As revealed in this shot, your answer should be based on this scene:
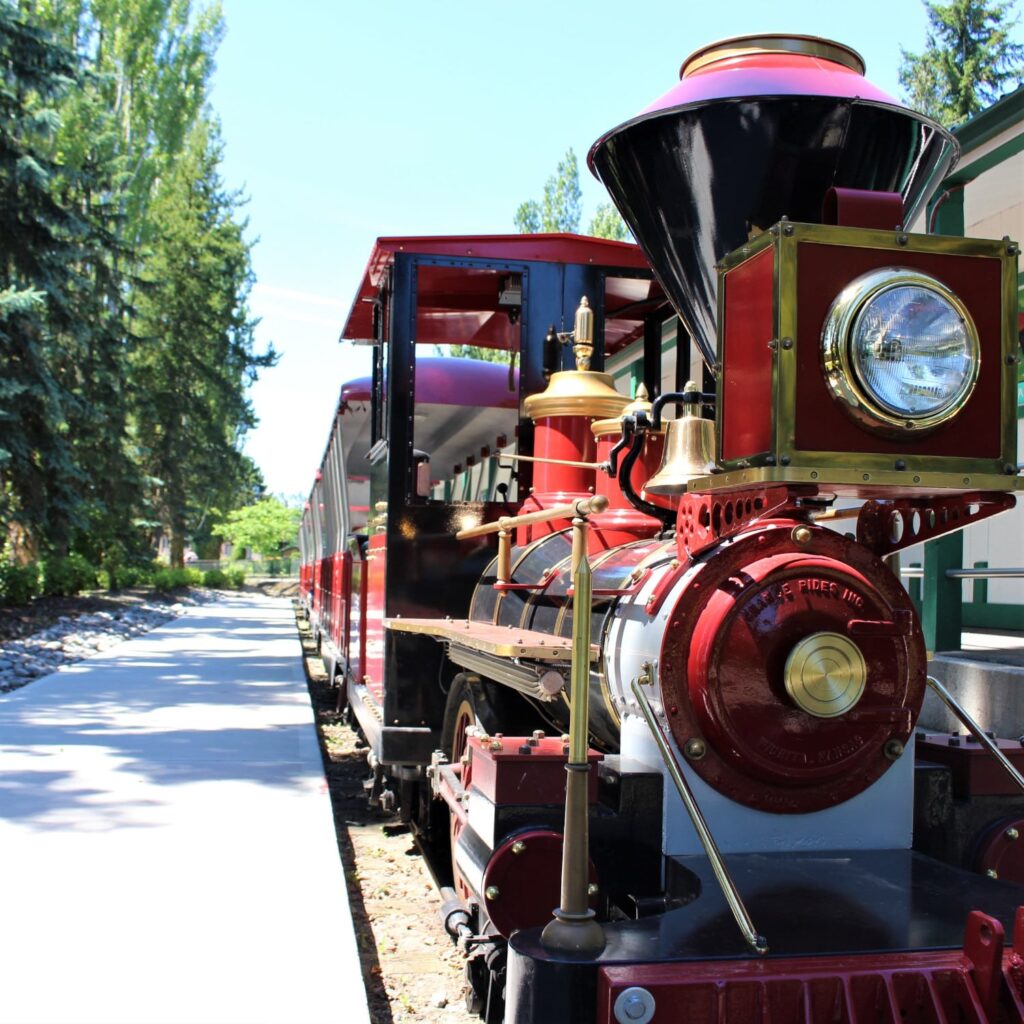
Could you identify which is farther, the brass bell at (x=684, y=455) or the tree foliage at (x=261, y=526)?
the tree foliage at (x=261, y=526)

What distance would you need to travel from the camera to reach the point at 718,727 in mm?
2424

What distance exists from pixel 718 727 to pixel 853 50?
205 cm

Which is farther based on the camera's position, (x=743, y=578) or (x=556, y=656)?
(x=556, y=656)

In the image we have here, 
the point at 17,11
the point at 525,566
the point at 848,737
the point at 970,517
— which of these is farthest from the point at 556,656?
the point at 17,11

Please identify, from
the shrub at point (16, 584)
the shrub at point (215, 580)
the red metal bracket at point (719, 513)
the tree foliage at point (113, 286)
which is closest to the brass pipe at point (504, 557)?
the red metal bracket at point (719, 513)

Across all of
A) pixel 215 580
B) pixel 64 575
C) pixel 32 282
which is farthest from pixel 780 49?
pixel 215 580

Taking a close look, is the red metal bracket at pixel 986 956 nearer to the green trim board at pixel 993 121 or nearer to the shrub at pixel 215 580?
the green trim board at pixel 993 121

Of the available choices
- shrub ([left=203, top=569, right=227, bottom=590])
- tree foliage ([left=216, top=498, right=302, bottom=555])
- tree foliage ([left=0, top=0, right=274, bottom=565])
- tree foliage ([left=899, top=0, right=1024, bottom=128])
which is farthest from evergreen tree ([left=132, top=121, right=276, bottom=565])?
tree foliage ([left=216, top=498, right=302, bottom=555])

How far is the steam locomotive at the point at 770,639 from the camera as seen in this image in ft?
6.38

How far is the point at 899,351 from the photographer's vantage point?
2092 mm

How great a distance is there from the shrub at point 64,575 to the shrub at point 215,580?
20244 mm

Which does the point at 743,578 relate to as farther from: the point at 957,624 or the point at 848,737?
the point at 957,624

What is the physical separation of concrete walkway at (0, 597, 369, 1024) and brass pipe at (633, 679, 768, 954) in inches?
49.5

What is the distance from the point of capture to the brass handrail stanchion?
76.5 inches
